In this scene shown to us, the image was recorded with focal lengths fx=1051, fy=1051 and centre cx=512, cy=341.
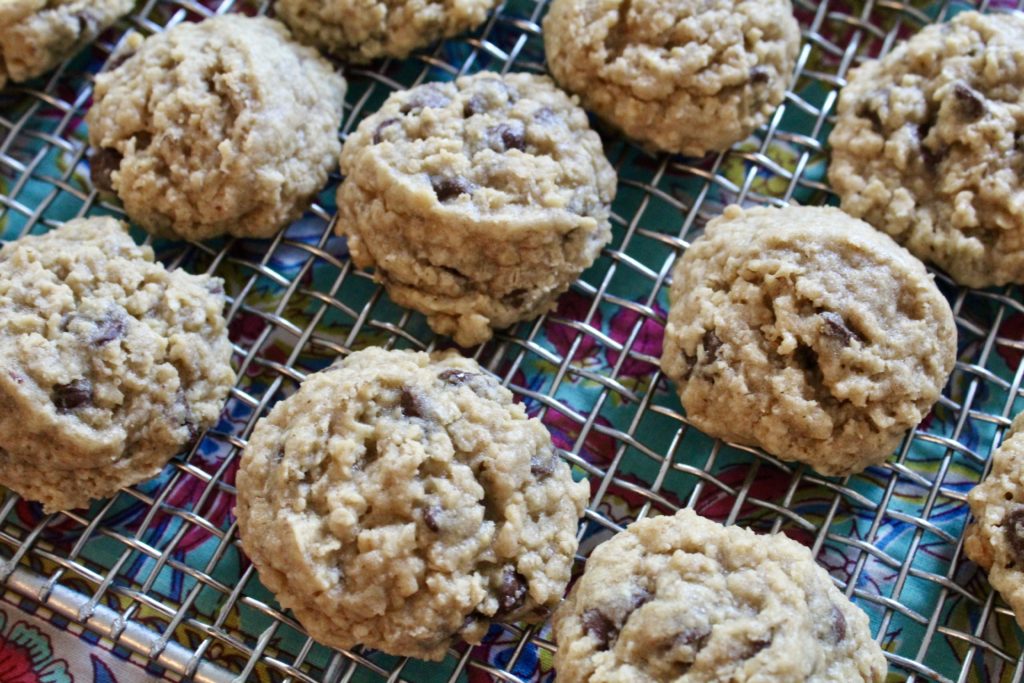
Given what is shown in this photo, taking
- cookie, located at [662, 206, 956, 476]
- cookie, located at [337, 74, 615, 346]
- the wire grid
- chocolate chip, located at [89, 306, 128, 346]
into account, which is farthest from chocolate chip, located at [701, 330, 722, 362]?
chocolate chip, located at [89, 306, 128, 346]

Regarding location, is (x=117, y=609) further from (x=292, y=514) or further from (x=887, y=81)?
(x=887, y=81)

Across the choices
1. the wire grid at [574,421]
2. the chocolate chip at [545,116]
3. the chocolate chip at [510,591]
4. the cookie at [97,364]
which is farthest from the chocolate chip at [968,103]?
the cookie at [97,364]

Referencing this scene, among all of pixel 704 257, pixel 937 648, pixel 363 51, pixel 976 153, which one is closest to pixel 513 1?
pixel 363 51

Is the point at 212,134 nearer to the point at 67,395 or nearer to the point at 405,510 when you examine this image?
the point at 67,395

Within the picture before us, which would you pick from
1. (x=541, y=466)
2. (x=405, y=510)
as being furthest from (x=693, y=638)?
(x=405, y=510)

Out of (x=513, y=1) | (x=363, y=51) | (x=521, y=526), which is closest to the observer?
(x=521, y=526)

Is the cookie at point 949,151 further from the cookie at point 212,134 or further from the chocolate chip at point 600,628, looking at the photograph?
the cookie at point 212,134
